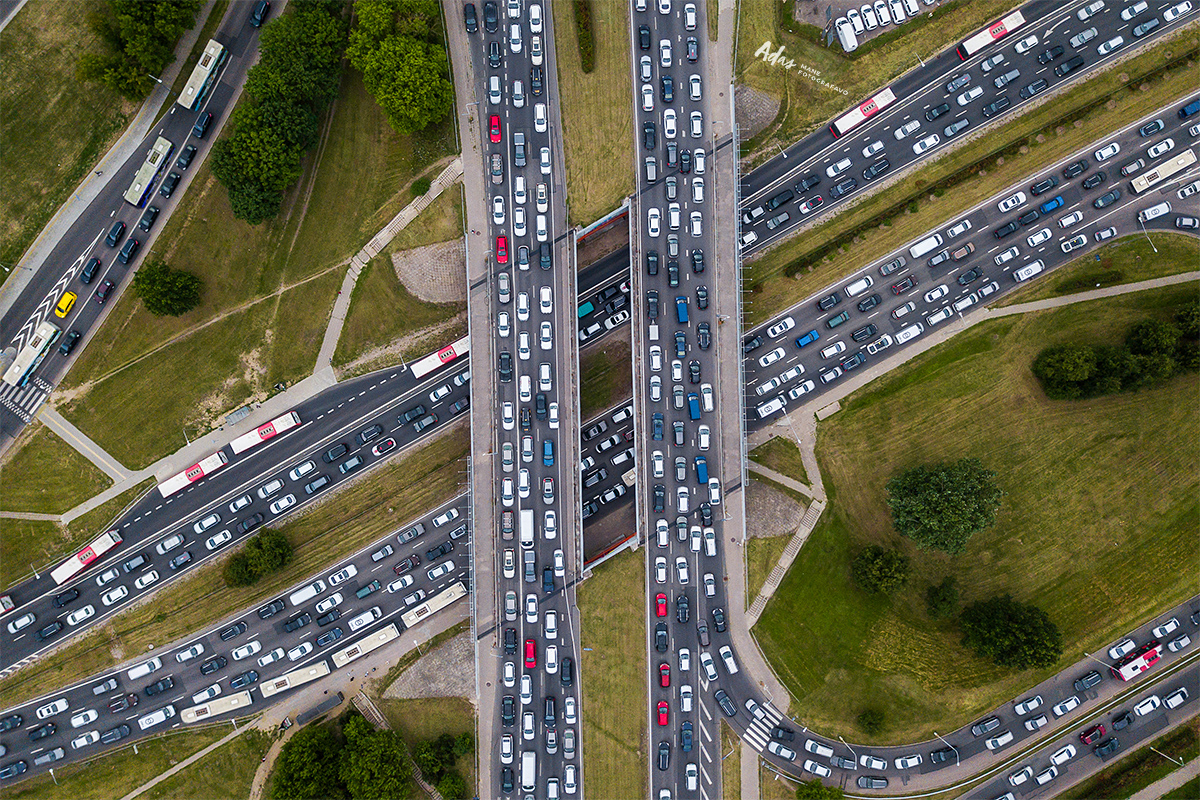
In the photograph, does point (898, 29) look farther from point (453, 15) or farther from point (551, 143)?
point (453, 15)

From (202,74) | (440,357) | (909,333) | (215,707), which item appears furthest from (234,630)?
(909,333)

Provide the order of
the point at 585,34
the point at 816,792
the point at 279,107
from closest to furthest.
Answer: the point at 279,107 < the point at 816,792 < the point at 585,34

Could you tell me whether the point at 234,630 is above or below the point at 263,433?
below

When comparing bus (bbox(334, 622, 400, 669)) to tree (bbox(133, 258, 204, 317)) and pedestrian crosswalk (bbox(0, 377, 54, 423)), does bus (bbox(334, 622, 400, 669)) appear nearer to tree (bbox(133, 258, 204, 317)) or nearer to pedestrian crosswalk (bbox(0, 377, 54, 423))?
tree (bbox(133, 258, 204, 317))

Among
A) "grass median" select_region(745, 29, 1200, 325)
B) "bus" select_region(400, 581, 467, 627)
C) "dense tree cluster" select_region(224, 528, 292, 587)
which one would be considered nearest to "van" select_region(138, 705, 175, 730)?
"dense tree cluster" select_region(224, 528, 292, 587)

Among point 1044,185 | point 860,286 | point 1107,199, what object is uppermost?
point 1044,185

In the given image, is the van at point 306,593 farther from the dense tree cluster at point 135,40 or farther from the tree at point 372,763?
the dense tree cluster at point 135,40

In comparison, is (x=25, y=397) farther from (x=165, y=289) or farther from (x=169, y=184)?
(x=169, y=184)
